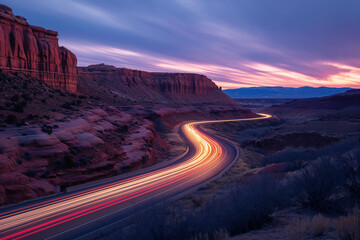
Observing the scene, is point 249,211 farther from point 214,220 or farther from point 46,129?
point 46,129

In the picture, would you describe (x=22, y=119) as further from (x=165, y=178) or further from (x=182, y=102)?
(x=182, y=102)

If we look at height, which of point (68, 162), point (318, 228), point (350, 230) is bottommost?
point (68, 162)

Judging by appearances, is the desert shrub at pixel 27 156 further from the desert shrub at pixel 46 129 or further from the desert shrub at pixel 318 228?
the desert shrub at pixel 318 228

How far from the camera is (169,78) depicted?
415 ft

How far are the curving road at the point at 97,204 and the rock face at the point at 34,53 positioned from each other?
28.8 m

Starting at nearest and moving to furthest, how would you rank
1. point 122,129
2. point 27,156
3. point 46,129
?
1. point 27,156
2. point 46,129
3. point 122,129

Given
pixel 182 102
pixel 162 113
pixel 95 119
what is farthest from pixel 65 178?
pixel 182 102

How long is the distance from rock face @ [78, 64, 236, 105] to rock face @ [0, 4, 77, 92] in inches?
1152

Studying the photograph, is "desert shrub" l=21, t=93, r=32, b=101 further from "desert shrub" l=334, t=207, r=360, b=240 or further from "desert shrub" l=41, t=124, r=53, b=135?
"desert shrub" l=334, t=207, r=360, b=240

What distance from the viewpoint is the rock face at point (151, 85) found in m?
95.4

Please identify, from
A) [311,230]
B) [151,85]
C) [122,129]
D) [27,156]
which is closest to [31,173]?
[27,156]

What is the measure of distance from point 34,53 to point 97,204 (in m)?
35.8

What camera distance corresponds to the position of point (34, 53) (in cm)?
3966

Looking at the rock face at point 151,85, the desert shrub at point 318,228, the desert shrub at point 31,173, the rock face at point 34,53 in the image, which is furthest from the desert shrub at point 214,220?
the rock face at point 151,85
